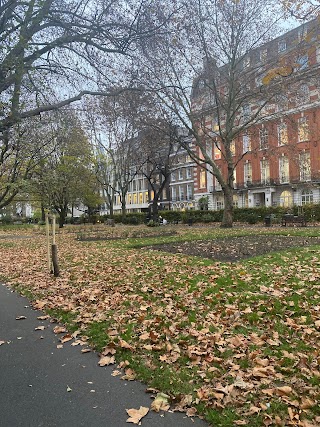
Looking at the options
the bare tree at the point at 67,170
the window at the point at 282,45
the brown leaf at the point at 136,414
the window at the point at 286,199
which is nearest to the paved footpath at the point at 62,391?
the brown leaf at the point at 136,414

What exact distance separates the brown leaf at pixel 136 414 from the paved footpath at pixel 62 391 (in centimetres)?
4

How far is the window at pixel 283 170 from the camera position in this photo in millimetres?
43156

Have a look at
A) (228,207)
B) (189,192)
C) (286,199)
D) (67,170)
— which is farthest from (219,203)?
(67,170)

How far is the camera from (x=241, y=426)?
8.46ft

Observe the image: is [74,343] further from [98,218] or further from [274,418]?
[98,218]

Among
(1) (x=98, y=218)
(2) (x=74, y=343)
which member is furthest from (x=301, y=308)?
(1) (x=98, y=218)

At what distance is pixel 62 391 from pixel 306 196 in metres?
42.8

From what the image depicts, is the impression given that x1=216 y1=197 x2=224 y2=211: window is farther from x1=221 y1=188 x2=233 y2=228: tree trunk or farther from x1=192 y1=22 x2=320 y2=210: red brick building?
x1=221 y1=188 x2=233 y2=228: tree trunk

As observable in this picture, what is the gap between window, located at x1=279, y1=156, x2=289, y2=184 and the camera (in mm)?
43156

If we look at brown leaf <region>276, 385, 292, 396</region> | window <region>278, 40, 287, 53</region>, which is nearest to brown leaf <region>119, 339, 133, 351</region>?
brown leaf <region>276, 385, 292, 396</region>

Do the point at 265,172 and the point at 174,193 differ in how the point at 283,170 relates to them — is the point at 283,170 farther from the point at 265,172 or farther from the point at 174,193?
the point at 174,193

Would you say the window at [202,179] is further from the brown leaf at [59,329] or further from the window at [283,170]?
the brown leaf at [59,329]

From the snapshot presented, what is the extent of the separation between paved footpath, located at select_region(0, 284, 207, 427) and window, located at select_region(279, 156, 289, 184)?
1689 inches

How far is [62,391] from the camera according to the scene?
127 inches
